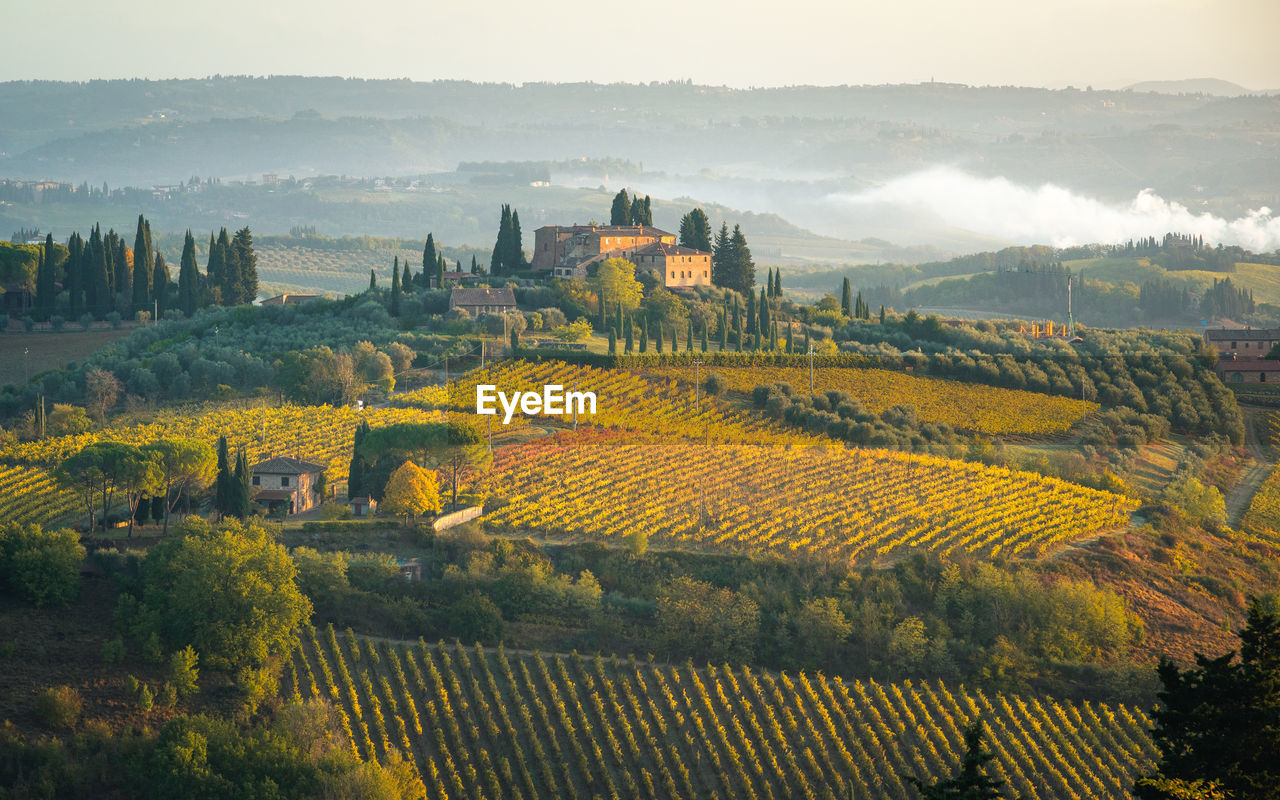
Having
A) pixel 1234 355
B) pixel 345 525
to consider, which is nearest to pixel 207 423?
pixel 345 525

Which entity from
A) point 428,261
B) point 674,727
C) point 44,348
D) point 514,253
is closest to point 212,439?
point 674,727

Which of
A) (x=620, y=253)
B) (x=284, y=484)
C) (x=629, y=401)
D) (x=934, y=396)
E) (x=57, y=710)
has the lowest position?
(x=57, y=710)

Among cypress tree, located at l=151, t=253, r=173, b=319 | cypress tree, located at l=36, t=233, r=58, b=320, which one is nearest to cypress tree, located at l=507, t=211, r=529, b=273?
cypress tree, located at l=151, t=253, r=173, b=319

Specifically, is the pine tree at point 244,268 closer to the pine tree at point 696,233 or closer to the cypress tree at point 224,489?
the pine tree at point 696,233

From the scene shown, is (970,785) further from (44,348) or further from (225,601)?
(44,348)

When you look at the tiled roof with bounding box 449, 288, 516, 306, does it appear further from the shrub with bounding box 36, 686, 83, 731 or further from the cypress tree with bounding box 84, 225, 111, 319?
the shrub with bounding box 36, 686, 83, 731

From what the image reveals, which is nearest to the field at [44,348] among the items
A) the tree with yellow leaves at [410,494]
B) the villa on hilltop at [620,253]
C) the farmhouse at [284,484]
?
the villa on hilltop at [620,253]
